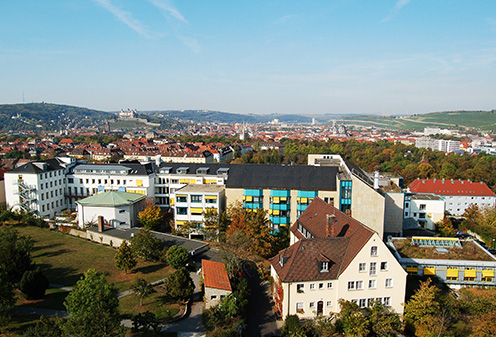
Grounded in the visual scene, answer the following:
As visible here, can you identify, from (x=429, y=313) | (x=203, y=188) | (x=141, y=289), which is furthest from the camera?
(x=203, y=188)

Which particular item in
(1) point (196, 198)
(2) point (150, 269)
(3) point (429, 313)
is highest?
(1) point (196, 198)

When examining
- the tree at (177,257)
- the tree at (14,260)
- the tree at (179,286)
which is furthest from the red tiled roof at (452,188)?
the tree at (14,260)

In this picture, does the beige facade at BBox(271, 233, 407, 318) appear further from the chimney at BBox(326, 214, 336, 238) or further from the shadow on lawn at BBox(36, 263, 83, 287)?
the shadow on lawn at BBox(36, 263, 83, 287)

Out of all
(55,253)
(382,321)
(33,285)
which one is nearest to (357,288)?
(382,321)

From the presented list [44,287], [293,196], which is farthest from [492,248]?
[44,287]

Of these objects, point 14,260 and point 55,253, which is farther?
point 55,253

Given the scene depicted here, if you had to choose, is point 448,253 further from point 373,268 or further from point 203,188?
point 203,188

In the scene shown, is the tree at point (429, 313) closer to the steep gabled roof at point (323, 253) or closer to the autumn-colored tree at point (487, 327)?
the autumn-colored tree at point (487, 327)

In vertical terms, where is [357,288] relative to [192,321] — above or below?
above

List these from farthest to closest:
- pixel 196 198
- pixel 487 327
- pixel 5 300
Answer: pixel 196 198, pixel 5 300, pixel 487 327
